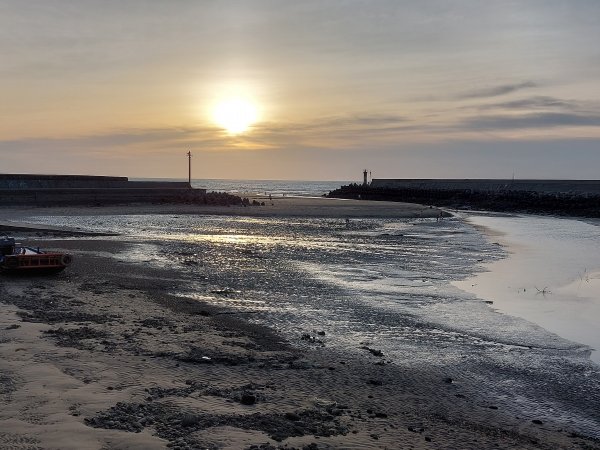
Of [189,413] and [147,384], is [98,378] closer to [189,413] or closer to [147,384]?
[147,384]

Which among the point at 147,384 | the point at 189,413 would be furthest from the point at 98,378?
the point at 189,413

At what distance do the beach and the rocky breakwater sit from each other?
51.5 m

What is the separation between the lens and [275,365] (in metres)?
9.04

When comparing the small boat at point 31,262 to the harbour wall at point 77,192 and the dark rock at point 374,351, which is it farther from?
the harbour wall at point 77,192

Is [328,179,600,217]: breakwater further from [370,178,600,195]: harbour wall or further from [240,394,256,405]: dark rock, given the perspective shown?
[240,394,256,405]: dark rock

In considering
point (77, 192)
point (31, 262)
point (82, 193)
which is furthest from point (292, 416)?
point (77, 192)

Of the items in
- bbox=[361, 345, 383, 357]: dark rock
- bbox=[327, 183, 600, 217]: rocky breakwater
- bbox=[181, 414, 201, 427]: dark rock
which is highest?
bbox=[327, 183, 600, 217]: rocky breakwater

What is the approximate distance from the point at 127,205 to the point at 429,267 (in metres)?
43.3

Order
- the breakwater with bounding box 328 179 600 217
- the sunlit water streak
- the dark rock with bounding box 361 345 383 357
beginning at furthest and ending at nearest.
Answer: the breakwater with bounding box 328 179 600 217 → the sunlit water streak → the dark rock with bounding box 361 345 383 357

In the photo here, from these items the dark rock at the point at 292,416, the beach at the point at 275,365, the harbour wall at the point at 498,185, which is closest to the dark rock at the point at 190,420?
the beach at the point at 275,365

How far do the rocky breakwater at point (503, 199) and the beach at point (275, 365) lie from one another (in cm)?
5153

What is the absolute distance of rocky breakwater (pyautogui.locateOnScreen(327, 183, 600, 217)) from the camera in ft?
211

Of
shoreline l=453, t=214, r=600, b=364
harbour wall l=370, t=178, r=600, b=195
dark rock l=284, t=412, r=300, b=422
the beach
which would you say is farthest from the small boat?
harbour wall l=370, t=178, r=600, b=195

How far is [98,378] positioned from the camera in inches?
311
